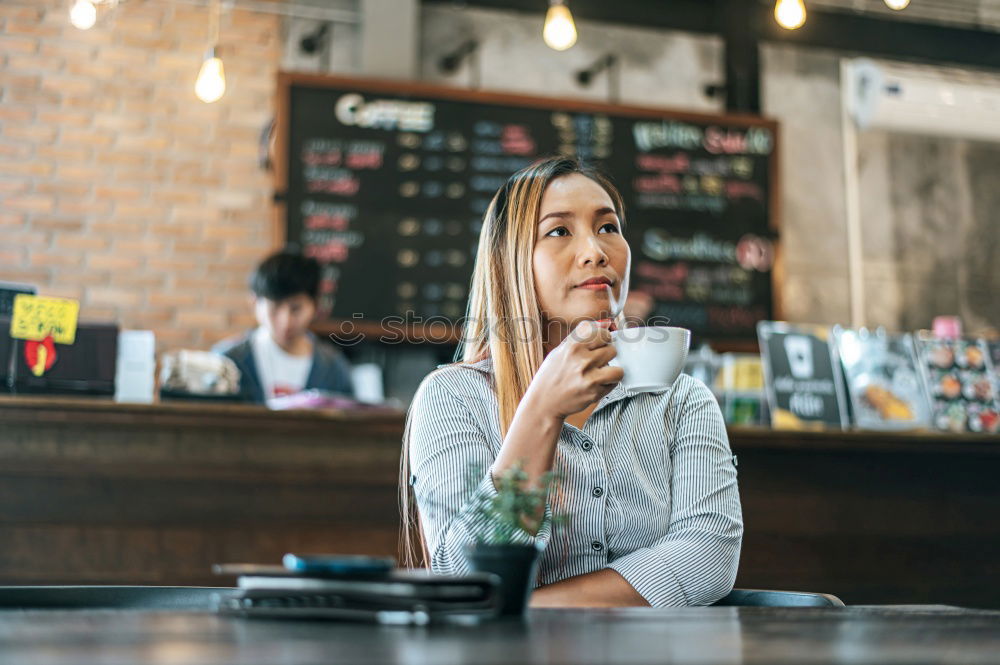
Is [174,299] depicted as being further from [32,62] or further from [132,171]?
[32,62]

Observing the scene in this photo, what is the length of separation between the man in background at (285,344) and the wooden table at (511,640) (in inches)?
117

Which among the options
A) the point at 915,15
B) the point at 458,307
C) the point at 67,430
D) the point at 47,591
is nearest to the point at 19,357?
the point at 67,430

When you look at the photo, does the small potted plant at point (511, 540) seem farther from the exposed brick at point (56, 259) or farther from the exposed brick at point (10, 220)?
the exposed brick at point (10, 220)

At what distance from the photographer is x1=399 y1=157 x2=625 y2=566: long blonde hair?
1752 millimetres

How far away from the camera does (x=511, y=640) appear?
0.87m

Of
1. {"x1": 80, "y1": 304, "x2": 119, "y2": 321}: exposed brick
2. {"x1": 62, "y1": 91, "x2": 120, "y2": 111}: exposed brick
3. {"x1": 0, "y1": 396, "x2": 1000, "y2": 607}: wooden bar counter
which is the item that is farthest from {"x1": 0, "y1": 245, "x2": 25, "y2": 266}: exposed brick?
{"x1": 0, "y1": 396, "x2": 1000, "y2": 607}: wooden bar counter

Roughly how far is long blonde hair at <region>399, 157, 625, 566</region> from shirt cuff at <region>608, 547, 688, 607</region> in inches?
12.7

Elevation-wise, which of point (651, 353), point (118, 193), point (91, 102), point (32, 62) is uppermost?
point (32, 62)

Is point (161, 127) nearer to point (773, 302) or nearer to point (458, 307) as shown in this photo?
point (458, 307)

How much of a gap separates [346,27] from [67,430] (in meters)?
3.08

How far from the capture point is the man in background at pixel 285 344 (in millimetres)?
3979

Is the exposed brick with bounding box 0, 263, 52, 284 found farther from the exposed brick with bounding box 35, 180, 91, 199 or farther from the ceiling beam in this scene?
the ceiling beam

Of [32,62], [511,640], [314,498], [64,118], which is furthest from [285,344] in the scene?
[511,640]

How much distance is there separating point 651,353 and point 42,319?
82.3 inches
